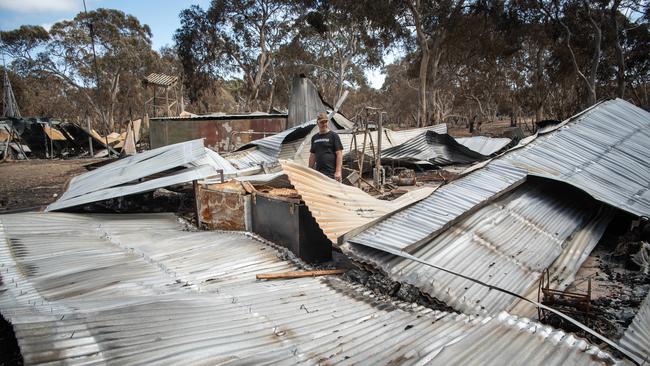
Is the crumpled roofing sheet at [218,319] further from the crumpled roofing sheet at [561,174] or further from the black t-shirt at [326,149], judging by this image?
the black t-shirt at [326,149]

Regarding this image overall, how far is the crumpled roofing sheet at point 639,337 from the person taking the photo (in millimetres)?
2213

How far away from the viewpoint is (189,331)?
7.35 ft

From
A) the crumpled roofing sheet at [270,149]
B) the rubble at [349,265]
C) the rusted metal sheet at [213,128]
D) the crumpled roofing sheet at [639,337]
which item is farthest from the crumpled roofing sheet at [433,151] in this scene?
the crumpled roofing sheet at [639,337]

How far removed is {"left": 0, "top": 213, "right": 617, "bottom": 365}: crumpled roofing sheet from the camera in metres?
1.99

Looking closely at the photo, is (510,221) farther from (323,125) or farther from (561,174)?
(323,125)

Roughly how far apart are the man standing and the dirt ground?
208 inches

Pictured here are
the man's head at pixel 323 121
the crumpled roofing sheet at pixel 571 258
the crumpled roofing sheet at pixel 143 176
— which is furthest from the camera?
the man's head at pixel 323 121

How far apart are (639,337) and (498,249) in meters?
1.43

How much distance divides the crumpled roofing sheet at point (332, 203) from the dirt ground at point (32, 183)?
5.64 m

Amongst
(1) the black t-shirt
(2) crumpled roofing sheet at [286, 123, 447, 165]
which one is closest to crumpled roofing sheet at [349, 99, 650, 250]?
(1) the black t-shirt

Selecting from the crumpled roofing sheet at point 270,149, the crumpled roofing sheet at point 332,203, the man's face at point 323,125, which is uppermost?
the man's face at point 323,125

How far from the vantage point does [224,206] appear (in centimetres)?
512

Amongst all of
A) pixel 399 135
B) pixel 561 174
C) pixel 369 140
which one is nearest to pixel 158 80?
pixel 369 140

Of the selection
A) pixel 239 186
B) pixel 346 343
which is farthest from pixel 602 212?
pixel 239 186
